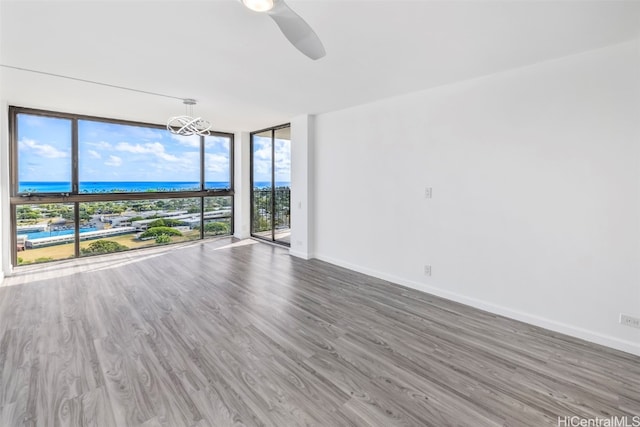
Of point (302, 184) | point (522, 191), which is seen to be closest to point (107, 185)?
point (302, 184)

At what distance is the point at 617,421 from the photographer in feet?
5.78

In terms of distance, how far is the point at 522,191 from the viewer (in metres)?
2.96

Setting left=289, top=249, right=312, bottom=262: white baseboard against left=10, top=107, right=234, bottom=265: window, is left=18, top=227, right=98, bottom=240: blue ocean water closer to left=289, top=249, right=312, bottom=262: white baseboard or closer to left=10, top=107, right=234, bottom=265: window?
left=10, top=107, right=234, bottom=265: window

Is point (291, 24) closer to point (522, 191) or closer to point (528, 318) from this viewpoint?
point (522, 191)

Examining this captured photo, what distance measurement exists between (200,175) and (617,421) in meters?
6.99

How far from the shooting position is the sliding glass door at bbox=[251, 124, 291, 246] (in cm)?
638

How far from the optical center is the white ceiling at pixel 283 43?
1988 mm

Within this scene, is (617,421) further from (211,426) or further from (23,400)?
(23,400)

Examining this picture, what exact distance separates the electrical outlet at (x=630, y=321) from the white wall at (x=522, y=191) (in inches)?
1.9

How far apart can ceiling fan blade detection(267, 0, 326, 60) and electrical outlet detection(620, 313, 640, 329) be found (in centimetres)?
327

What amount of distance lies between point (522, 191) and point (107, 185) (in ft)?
21.3

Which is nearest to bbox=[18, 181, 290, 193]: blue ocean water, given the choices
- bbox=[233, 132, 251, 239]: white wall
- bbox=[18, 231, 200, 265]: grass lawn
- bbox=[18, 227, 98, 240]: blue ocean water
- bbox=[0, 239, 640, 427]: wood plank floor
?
bbox=[233, 132, 251, 239]: white wall

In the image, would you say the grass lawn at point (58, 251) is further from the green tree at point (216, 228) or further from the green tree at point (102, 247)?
the green tree at point (216, 228)

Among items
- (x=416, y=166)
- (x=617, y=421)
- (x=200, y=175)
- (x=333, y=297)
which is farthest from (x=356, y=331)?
(x=200, y=175)
